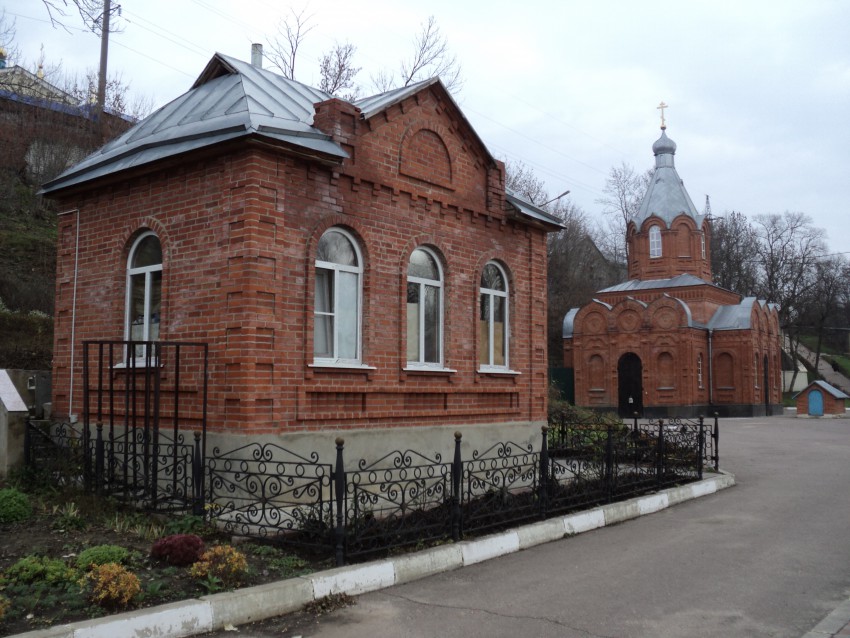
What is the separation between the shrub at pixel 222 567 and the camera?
18.4 feet

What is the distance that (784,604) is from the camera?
5.98 m

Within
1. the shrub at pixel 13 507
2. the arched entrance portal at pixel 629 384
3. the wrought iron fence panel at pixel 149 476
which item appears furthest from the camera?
the arched entrance portal at pixel 629 384

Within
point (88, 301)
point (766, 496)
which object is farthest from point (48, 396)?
point (766, 496)

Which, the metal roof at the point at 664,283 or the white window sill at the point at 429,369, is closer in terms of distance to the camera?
the white window sill at the point at 429,369

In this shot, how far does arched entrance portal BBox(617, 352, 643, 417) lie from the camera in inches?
1380

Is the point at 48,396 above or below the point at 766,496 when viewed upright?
above

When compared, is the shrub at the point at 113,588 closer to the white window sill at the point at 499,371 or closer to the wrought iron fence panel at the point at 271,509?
the wrought iron fence panel at the point at 271,509

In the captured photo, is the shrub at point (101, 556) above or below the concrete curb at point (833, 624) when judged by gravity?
above

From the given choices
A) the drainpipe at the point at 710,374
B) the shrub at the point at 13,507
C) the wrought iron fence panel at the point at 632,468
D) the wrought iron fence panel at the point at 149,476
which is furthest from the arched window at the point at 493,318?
the drainpipe at the point at 710,374

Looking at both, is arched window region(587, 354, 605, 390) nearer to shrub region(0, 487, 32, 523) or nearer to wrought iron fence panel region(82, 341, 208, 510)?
wrought iron fence panel region(82, 341, 208, 510)

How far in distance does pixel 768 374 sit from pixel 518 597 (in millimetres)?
35047

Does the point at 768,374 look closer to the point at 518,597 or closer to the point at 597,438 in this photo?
the point at 597,438

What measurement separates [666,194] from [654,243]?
8.03 ft

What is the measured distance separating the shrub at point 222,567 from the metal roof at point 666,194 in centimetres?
3444
